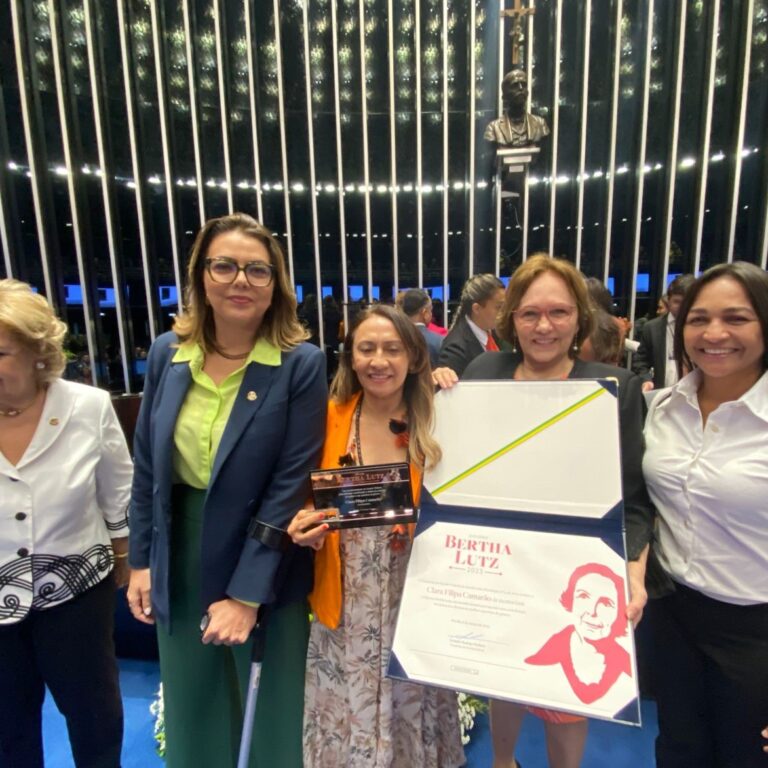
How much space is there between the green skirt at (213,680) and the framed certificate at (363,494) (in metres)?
0.41

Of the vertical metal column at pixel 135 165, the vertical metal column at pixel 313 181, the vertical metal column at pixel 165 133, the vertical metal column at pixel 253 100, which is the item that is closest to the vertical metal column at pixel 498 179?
the vertical metal column at pixel 313 181

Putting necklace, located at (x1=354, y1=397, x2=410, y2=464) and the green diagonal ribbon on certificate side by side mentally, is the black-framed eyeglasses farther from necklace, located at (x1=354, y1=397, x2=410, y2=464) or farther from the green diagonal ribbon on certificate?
the green diagonal ribbon on certificate

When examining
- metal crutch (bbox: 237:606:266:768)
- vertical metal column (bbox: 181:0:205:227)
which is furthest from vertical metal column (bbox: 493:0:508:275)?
metal crutch (bbox: 237:606:266:768)

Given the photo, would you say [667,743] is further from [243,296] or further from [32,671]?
[32,671]

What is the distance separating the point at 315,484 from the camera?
1.12 metres

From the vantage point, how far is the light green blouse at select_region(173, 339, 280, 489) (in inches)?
49.1

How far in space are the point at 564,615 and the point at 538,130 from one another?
6.05m

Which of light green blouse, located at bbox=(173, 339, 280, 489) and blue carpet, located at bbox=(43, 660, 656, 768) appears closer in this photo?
light green blouse, located at bbox=(173, 339, 280, 489)

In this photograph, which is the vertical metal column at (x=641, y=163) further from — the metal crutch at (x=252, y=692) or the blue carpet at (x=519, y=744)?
the metal crutch at (x=252, y=692)

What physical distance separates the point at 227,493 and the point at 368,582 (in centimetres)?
49

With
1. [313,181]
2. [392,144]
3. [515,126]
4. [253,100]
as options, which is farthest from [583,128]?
[253,100]

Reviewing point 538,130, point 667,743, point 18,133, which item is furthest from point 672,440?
point 18,133

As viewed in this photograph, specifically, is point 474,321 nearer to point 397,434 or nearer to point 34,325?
point 397,434

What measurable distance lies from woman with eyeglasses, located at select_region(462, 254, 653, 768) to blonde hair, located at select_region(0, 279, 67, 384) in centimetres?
123
